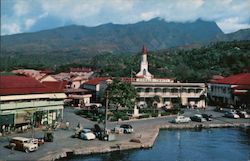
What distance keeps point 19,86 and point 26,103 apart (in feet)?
7.97

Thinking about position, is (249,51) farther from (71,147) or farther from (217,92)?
(71,147)

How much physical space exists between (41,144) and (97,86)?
38.2 m

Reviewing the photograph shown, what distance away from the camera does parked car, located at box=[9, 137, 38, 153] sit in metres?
26.8

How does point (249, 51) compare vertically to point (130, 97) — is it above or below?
above

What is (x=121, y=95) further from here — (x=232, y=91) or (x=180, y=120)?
(x=232, y=91)

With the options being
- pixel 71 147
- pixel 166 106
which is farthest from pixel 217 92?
pixel 71 147

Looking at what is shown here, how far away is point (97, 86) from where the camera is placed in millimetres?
67438

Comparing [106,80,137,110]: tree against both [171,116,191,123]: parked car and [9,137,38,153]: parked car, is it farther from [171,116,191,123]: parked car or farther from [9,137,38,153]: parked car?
[9,137,38,153]: parked car

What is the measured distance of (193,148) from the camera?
3194 centimetres

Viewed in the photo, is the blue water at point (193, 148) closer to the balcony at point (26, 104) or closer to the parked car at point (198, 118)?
the parked car at point (198, 118)

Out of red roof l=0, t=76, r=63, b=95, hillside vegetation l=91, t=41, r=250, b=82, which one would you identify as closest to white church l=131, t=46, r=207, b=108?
hillside vegetation l=91, t=41, r=250, b=82

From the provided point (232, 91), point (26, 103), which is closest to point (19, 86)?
point (26, 103)

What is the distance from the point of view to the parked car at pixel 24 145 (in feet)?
88.0

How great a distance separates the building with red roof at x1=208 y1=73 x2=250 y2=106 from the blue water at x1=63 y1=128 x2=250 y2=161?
1999 cm
